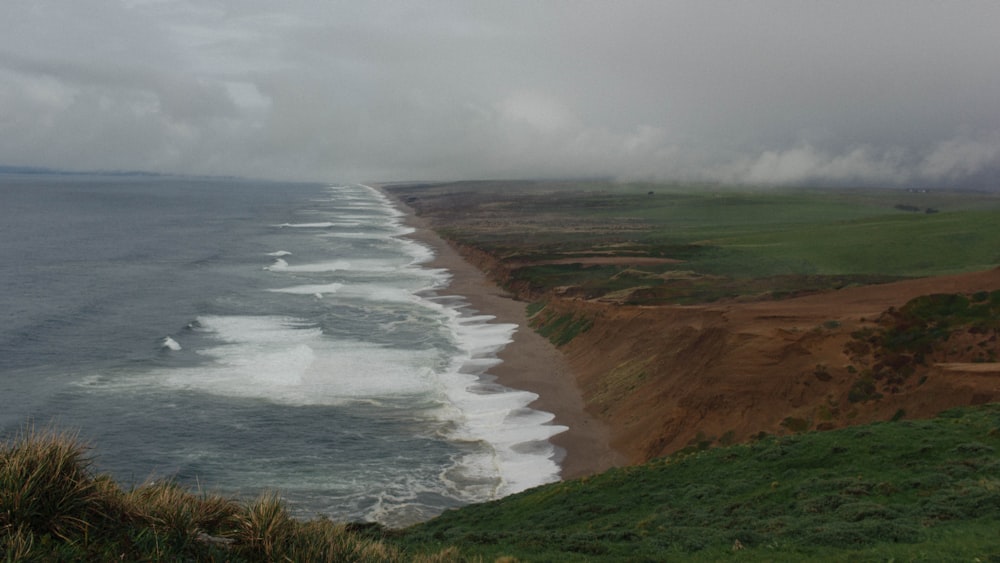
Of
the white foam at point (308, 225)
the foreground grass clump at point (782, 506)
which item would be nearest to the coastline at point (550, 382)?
the foreground grass clump at point (782, 506)

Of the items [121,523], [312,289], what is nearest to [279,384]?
[121,523]

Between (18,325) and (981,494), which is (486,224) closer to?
(18,325)

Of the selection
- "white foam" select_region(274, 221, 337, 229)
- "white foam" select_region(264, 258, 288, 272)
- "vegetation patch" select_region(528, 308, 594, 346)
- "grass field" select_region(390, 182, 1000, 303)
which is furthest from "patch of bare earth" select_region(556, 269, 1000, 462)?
"white foam" select_region(274, 221, 337, 229)

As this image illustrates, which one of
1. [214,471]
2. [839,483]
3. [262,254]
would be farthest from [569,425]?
[262,254]

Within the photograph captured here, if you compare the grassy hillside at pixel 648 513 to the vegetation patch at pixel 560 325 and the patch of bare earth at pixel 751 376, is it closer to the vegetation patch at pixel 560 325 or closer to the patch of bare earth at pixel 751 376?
the patch of bare earth at pixel 751 376

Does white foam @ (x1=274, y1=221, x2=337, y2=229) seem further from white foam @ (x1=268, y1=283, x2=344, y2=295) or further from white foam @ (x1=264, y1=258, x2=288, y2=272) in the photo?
white foam @ (x1=268, y1=283, x2=344, y2=295)
